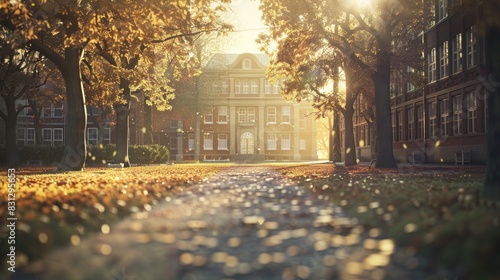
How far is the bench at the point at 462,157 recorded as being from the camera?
3085 centimetres

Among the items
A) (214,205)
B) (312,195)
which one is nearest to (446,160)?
(312,195)

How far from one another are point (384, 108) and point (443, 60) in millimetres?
14528

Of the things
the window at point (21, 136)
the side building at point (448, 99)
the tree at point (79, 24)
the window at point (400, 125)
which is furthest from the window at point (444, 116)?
the window at point (21, 136)

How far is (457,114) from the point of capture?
33594 mm

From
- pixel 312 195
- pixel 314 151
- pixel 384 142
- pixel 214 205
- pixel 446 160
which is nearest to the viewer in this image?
pixel 214 205

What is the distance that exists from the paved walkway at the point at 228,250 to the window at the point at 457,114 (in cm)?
2837

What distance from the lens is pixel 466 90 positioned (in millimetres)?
31719

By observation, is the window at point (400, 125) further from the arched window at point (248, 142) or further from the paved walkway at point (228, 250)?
the paved walkway at point (228, 250)

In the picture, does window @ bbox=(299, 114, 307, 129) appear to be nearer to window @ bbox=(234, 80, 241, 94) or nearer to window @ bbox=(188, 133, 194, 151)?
window @ bbox=(234, 80, 241, 94)

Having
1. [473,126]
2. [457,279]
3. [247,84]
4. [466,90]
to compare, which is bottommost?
[457,279]

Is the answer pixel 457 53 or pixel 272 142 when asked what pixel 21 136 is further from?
pixel 457 53

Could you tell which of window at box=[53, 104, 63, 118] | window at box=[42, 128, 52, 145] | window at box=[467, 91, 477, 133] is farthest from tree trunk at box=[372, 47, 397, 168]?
window at box=[42, 128, 52, 145]

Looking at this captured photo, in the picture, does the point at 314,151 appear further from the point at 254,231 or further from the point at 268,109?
the point at 254,231

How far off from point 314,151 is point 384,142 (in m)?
55.7
